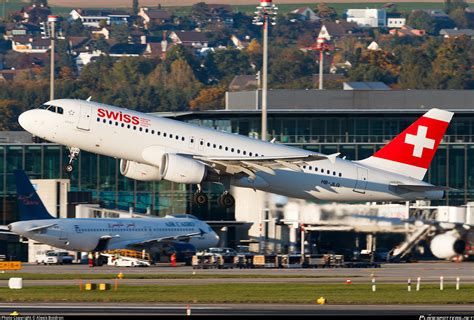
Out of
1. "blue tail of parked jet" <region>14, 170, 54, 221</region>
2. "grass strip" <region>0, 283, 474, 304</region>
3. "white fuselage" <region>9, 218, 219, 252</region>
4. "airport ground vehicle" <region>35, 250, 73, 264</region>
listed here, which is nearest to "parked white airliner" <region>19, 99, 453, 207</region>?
"grass strip" <region>0, 283, 474, 304</region>

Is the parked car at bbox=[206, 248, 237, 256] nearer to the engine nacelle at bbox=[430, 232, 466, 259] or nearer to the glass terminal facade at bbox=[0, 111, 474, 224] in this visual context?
the glass terminal facade at bbox=[0, 111, 474, 224]

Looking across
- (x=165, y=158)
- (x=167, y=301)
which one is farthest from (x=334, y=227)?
(x=167, y=301)

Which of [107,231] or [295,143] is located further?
[295,143]

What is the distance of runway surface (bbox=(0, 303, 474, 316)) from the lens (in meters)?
62.3

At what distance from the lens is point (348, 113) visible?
132 m

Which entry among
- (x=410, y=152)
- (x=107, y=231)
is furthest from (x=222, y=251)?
(x=410, y=152)

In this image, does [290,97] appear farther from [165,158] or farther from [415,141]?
[165,158]

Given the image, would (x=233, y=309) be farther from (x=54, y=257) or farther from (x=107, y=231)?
(x=54, y=257)

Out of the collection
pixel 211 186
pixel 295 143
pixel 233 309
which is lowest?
pixel 233 309

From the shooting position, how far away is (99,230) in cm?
10194

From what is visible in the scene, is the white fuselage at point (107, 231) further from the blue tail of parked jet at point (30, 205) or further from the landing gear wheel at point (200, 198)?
the landing gear wheel at point (200, 198)

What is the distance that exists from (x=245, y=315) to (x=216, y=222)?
5649 centimetres

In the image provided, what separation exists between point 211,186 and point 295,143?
10.2 meters

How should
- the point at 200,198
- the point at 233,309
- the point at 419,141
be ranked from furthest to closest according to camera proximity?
the point at 419,141 → the point at 200,198 → the point at 233,309
